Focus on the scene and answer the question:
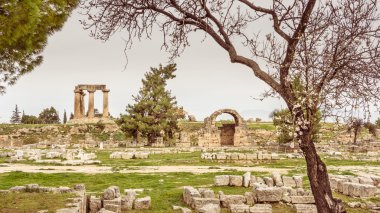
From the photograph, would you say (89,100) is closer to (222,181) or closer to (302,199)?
(222,181)

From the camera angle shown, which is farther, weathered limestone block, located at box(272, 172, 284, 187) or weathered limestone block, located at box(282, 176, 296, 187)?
weathered limestone block, located at box(282, 176, 296, 187)

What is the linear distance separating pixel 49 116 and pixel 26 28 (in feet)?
281

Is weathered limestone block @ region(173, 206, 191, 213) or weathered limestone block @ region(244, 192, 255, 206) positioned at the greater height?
weathered limestone block @ region(244, 192, 255, 206)

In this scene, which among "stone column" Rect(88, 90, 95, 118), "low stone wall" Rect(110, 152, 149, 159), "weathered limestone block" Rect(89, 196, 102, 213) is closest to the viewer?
"weathered limestone block" Rect(89, 196, 102, 213)

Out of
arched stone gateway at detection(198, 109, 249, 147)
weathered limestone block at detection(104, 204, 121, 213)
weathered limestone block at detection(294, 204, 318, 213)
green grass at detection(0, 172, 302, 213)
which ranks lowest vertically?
weathered limestone block at detection(294, 204, 318, 213)

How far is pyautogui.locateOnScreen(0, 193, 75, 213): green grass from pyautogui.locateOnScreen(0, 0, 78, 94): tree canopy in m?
2.73

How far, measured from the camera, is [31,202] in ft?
33.9

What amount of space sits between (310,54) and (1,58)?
21.6 ft

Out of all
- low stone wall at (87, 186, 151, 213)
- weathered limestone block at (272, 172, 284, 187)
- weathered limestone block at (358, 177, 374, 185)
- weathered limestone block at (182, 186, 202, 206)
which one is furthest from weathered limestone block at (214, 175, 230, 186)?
weathered limestone block at (358, 177, 374, 185)

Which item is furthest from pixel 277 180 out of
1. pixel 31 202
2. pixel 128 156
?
pixel 128 156

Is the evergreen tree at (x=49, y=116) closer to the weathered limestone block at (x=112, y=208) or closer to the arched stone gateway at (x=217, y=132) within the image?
the arched stone gateway at (x=217, y=132)

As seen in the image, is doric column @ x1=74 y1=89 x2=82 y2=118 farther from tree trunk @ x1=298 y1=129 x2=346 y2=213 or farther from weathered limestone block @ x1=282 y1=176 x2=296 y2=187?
tree trunk @ x1=298 y1=129 x2=346 y2=213

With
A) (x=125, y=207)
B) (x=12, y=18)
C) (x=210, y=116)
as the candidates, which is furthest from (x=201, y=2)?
(x=210, y=116)

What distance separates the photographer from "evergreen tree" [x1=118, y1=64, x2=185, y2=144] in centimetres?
4612
